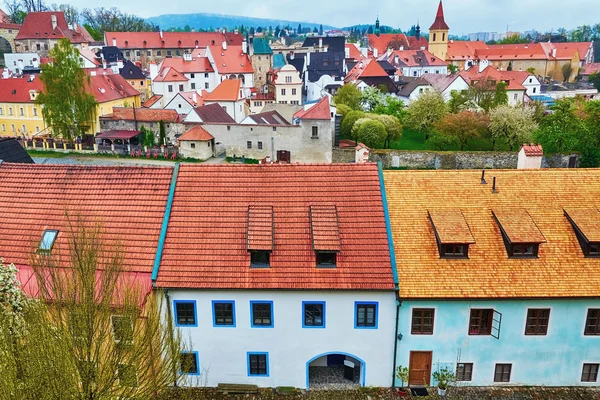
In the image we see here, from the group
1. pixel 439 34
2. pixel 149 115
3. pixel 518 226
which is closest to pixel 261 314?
pixel 518 226

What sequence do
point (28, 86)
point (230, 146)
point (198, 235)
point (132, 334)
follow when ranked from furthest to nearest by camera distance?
point (28, 86)
point (230, 146)
point (198, 235)
point (132, 334)

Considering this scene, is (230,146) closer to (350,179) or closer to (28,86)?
(28,86)

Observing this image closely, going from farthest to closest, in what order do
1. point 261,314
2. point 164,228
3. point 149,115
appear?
point 149,115
point 164,228
point 261,314

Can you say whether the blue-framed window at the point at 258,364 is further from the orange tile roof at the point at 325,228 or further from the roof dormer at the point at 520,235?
the roof dormer at the point at 520,235

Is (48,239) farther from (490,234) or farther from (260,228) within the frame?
(490,234)

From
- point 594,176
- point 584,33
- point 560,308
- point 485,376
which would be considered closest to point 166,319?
point 485,376

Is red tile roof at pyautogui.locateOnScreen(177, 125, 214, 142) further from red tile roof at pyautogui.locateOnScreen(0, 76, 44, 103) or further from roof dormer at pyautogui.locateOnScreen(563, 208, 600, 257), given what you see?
roof dormer at pyautogui.locateOnScreen(563, 208, 600, 257)
